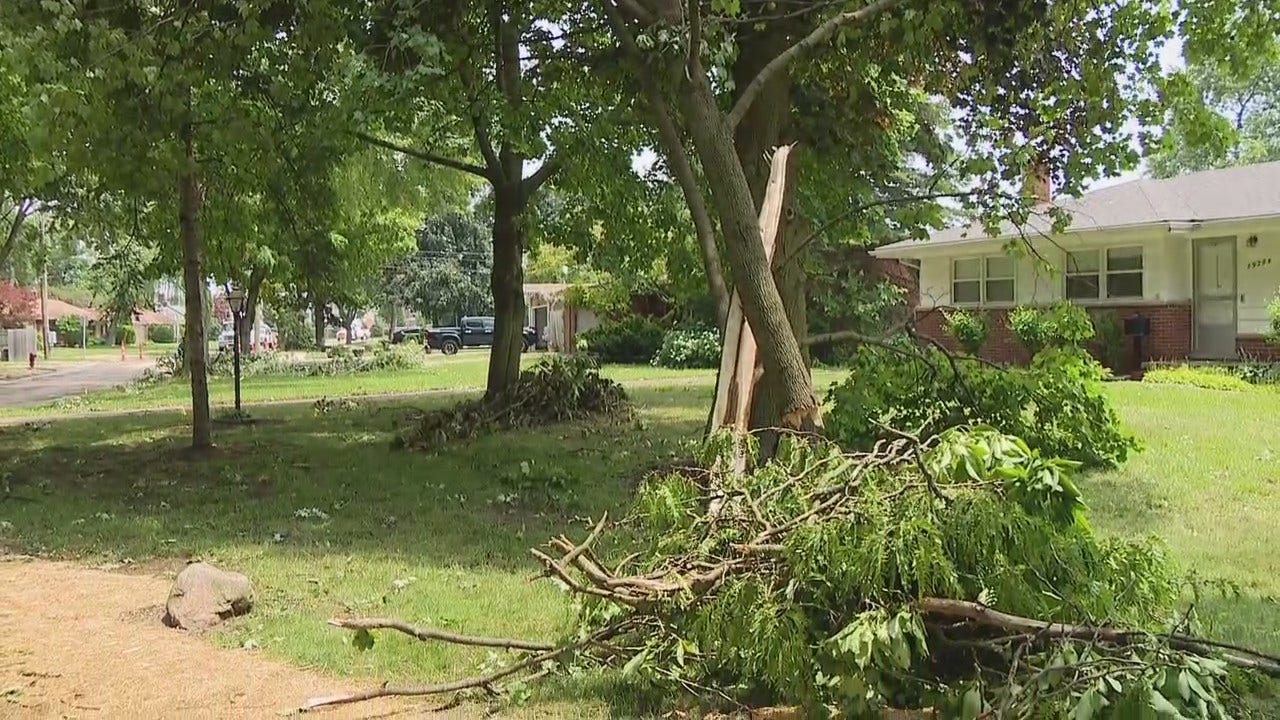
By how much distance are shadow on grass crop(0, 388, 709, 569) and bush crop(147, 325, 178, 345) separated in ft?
280

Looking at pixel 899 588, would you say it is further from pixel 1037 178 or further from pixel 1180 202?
pixel 1180 202

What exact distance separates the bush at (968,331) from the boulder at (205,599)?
17.2 metres

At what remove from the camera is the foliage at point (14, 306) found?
185ft

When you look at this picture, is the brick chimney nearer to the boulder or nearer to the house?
the boulder

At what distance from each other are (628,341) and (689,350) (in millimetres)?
4170

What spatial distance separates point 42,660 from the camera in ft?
18.1

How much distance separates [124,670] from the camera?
5.33m

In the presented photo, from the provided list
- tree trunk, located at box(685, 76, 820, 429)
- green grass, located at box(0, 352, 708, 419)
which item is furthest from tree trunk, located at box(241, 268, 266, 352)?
tree trunk, located at box(685, 76, 820, 429)

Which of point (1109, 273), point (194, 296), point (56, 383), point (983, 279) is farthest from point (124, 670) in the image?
point (56, 383)

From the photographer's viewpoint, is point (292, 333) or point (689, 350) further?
point (292, 333)

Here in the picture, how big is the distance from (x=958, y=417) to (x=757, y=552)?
17.7ft

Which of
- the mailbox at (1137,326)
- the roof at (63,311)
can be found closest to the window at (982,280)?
the mailbox at (1137,326)

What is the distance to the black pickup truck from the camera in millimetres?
51250

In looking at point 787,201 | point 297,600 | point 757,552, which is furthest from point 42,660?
point 787,201
